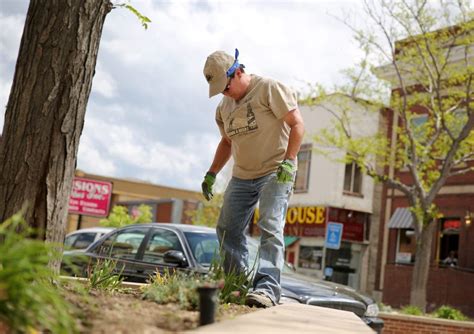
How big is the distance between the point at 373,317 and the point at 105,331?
236 inches

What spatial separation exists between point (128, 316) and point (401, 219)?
24.1m

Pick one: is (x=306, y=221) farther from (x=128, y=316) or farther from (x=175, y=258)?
(x=128, y=316)

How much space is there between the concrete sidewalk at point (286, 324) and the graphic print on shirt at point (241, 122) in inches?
64.8

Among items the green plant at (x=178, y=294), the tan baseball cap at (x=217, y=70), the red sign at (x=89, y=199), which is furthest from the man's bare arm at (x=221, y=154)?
the red sign at (x=89, y=199)

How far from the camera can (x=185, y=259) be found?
25.2 feet

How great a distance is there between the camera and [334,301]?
7195 millimetres

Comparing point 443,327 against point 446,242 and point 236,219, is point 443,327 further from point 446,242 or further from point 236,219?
point 446,242

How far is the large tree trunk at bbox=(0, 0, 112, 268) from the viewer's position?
408 centimetres

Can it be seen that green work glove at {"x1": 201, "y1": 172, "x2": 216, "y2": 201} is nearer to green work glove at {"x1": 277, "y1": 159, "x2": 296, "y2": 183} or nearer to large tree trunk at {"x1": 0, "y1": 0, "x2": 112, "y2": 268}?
green work glove at {"x1": 277, "y1": 159, "x2": 296, "y2": 183}

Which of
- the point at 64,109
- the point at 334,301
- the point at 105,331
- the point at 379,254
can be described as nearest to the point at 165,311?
the point at 105,331

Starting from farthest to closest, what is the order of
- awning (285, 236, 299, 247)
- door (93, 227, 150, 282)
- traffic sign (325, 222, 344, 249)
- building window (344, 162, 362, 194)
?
awning (285, 236, 299, 247) < building window (344, 162, 362, 194) < traffic sign (325, 222, 344, 249) < door (93, 227, 150, 282)

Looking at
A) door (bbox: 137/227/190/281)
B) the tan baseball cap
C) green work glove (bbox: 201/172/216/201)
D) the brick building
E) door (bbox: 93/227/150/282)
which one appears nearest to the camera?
the tan baseball cap

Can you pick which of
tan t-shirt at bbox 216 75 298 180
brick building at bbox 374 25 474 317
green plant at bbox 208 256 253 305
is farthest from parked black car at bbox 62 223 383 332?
brick building at bbox 374 25 474 317

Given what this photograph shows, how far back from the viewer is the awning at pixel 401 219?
84.1 ft
